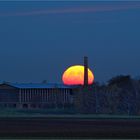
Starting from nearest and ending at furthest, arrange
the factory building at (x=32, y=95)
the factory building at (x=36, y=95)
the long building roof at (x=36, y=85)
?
the factory building at (x=36, y=95)
the factory building at (x=32, y=95)
the long building roof at (x=36, y=85)

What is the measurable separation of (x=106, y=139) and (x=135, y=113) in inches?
3041

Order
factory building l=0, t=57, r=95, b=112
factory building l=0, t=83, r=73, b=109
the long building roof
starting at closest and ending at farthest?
factory building l=0, t=57, r=95, b=112, factory building l=0, t=83, r=73, b=109, the long building roof

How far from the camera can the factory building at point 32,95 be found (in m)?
175

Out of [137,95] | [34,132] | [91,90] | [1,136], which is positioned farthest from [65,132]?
[91,90]

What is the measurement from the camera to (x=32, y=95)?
7165 inches

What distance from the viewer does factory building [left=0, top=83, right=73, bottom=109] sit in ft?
574

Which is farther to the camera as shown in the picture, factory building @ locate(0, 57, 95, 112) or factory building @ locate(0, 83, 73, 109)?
factory building @ locate(0, 83, 73, 109)

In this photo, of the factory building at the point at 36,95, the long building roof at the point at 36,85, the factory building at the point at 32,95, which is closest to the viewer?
the factory building at the point at 36,95

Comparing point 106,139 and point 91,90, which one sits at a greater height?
point 91,90

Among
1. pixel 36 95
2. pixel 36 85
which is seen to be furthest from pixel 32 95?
pixel 36 85

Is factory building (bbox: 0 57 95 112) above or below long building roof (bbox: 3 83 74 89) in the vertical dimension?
below

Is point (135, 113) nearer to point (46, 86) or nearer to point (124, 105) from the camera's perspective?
point (124, 105)

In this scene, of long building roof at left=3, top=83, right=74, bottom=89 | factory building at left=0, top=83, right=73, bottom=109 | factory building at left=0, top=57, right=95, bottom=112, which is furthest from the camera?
long building roof at left=3, top=83, right=74, bottom=89

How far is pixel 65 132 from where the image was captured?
5569 centimetres
